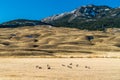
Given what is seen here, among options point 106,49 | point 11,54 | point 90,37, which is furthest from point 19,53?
point 90,37

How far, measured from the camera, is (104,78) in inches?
1314

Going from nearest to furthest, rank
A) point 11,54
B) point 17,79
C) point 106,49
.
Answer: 1. point 17,79
2. point 11,54
3. point 106,49

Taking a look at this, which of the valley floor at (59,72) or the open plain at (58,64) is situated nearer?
the valley floor at (59,72)

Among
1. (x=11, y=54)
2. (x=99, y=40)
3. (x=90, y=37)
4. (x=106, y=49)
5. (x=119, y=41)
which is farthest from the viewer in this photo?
(x=90, y=37)

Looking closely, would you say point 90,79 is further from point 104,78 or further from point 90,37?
point 90,37

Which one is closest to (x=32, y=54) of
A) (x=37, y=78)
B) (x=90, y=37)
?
(x=37, y=78)

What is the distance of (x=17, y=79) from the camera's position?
31797 mm

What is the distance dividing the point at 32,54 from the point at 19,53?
268 cm

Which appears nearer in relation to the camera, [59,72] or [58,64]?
[59,72]

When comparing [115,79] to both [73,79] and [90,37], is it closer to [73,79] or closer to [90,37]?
[73,79]

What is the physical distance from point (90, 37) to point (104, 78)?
14449cm

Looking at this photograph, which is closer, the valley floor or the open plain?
the valley floor

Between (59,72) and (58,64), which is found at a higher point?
(59,72)

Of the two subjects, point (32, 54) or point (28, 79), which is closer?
point (28, 79)
